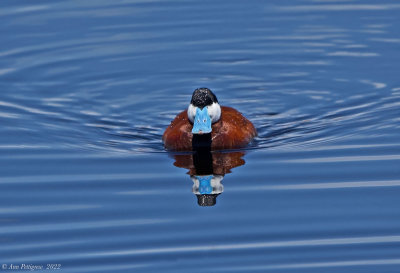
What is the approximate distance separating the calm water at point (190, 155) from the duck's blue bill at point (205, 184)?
16 centimetres

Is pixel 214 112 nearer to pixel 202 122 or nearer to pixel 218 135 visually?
pixel 218 135

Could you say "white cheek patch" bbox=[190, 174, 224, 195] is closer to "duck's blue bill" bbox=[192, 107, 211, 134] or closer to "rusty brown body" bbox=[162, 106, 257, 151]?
"duck's blue bill" bbox=[192, 107, 211, 134]

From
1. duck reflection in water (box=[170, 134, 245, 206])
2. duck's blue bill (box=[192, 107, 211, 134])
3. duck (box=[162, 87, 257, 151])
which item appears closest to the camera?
duck reflection in water (box=[170, 134, 245, 206])

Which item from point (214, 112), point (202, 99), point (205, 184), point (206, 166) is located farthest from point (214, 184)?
point (214, 112)

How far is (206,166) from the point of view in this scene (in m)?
13.4

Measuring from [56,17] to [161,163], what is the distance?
325 inches

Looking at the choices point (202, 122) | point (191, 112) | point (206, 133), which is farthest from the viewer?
point (191, 112)

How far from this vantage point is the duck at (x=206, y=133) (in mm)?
14008

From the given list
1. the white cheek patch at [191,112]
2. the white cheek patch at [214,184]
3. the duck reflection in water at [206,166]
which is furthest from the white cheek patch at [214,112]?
the white cheek patch at [214,184]

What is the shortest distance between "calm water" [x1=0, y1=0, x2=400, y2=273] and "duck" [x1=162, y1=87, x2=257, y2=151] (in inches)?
8.3

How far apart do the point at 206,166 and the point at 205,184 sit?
94 centimetres

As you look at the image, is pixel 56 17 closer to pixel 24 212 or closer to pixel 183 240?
pixel 24 212

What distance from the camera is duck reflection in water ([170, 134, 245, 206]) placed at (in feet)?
39.5

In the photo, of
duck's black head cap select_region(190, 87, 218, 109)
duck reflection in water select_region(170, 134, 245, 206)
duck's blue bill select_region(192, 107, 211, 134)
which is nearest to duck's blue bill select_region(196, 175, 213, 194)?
duck reflection in water select_region(170, 134, 245, 206)
